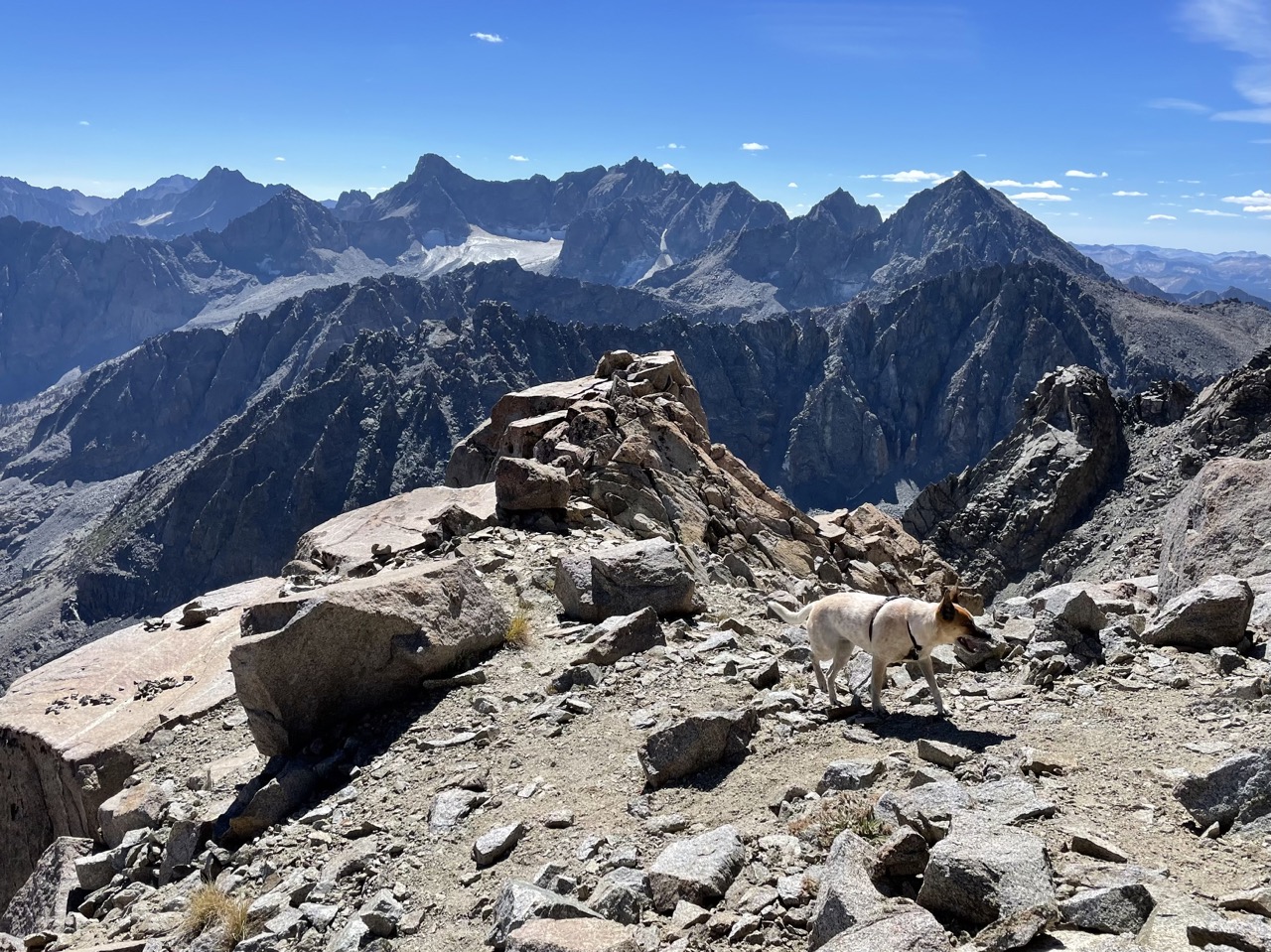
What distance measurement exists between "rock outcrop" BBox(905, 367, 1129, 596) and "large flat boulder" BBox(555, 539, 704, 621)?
208 ft

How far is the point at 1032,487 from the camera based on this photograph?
7769 cm

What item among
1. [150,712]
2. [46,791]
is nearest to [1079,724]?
[150,712]

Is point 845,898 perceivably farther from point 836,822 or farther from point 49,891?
point 49,891

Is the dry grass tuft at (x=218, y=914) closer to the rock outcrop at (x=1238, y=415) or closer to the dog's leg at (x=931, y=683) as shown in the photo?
the dog's leg at (x=931, y=683)

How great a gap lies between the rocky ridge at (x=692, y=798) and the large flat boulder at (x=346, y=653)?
0.21 m

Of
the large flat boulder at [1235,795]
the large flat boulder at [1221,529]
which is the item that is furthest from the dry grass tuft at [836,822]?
the large flat boulder at [1221,529]

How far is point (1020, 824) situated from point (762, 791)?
2518mm

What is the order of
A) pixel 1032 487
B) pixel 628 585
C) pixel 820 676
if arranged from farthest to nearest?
pixel 1032 487 → pixel 628 585 → pixel 820 676

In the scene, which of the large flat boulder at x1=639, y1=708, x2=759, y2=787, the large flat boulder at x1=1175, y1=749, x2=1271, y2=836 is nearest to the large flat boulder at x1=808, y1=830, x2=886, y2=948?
the large flat boulder at x1=1175, y1=749, x2=1271, y2=836

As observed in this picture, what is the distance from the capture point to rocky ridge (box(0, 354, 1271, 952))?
18.5ft

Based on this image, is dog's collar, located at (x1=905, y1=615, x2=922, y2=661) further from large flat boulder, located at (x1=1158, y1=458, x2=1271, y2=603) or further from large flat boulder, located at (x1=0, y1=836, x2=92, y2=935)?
large flat boulder, located at (x1=0, y1=836, x2=92, y2=935)

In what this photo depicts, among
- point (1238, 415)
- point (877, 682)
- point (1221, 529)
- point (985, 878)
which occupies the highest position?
point (1238, 415)

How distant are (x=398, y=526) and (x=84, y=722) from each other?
8.75 m

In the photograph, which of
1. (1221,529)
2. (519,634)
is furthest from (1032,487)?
(519,634)
